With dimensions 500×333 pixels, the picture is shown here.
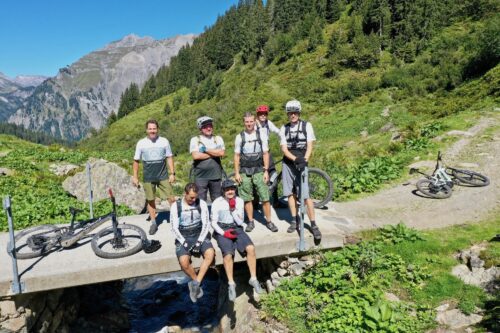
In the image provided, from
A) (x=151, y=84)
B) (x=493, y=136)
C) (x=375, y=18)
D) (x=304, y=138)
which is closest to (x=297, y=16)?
(x=375, y=18)

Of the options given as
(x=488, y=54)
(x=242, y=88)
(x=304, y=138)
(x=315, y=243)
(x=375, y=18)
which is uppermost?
(x=375, y=18)

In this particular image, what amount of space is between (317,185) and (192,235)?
15.8 feet

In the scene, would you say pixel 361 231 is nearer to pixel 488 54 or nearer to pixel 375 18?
pixel 488 54

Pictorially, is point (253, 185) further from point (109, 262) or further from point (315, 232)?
point (109, 262)

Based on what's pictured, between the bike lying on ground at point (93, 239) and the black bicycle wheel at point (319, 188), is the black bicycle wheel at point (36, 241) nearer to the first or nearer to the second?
the bike lying on ground at point (93, 239)

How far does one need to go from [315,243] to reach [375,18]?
208 feet

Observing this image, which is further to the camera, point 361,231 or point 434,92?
point 434,92

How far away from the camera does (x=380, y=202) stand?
450 inches

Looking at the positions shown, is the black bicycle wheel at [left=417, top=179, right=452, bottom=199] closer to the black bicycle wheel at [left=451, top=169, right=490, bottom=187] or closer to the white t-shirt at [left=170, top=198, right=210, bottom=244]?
the black bicycle wheel at [left=451, top=169, right=490, bottom=187]

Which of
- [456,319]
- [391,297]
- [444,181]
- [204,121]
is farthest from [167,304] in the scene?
[444,181]

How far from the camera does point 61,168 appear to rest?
20.7 m

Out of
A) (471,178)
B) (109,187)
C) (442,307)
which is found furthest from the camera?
(109,187)

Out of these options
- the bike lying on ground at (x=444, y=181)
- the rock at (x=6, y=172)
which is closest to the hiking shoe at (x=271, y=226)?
the bike lying on ground at (x=444, y=181)

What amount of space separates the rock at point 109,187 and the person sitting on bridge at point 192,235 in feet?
23.9
